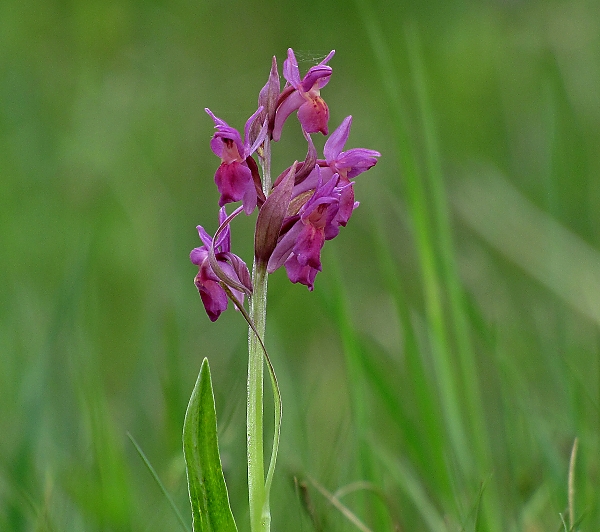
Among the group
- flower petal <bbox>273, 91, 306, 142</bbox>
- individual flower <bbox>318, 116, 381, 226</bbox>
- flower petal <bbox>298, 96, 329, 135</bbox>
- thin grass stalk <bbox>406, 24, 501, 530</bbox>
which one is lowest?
thin grass stalk <bbox>406, 24, 501, 530</bbox>

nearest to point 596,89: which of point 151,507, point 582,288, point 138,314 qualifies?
point 582,288

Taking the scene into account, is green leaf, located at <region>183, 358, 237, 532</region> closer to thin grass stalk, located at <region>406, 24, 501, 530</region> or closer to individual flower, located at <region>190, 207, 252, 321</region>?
individual flower, located at <region>190, 207, 252, 321</region>

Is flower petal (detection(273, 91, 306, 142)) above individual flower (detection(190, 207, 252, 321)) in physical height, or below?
above

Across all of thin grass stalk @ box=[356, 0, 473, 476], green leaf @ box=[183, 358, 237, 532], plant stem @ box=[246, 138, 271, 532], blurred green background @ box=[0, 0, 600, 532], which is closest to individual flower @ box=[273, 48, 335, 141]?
plant stem @ box=[246, 138, 271, 532]

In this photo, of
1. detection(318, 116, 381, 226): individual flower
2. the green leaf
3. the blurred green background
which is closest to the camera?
the green leaf

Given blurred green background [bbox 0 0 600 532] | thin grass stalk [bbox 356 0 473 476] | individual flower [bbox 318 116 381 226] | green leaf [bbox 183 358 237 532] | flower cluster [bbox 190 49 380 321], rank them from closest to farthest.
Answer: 1. green leaf [bbox 183 358 237 532]
2. flower cluster [bbox 190 49 380 321]
3. individual flower [bbox 318 116 381 226]
4. blurred green background [bbox 0 0 600 532]
5. thin grass stalk [bbox 356 0 473 476]

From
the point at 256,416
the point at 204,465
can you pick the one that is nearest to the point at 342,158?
the point at 256,416

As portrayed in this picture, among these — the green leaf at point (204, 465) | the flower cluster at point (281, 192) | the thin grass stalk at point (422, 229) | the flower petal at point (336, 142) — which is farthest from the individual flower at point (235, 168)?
the thin grass stalk at point (422, 229)

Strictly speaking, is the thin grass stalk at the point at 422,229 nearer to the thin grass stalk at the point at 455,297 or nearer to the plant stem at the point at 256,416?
the thin grass stalk at the point at 455,297
